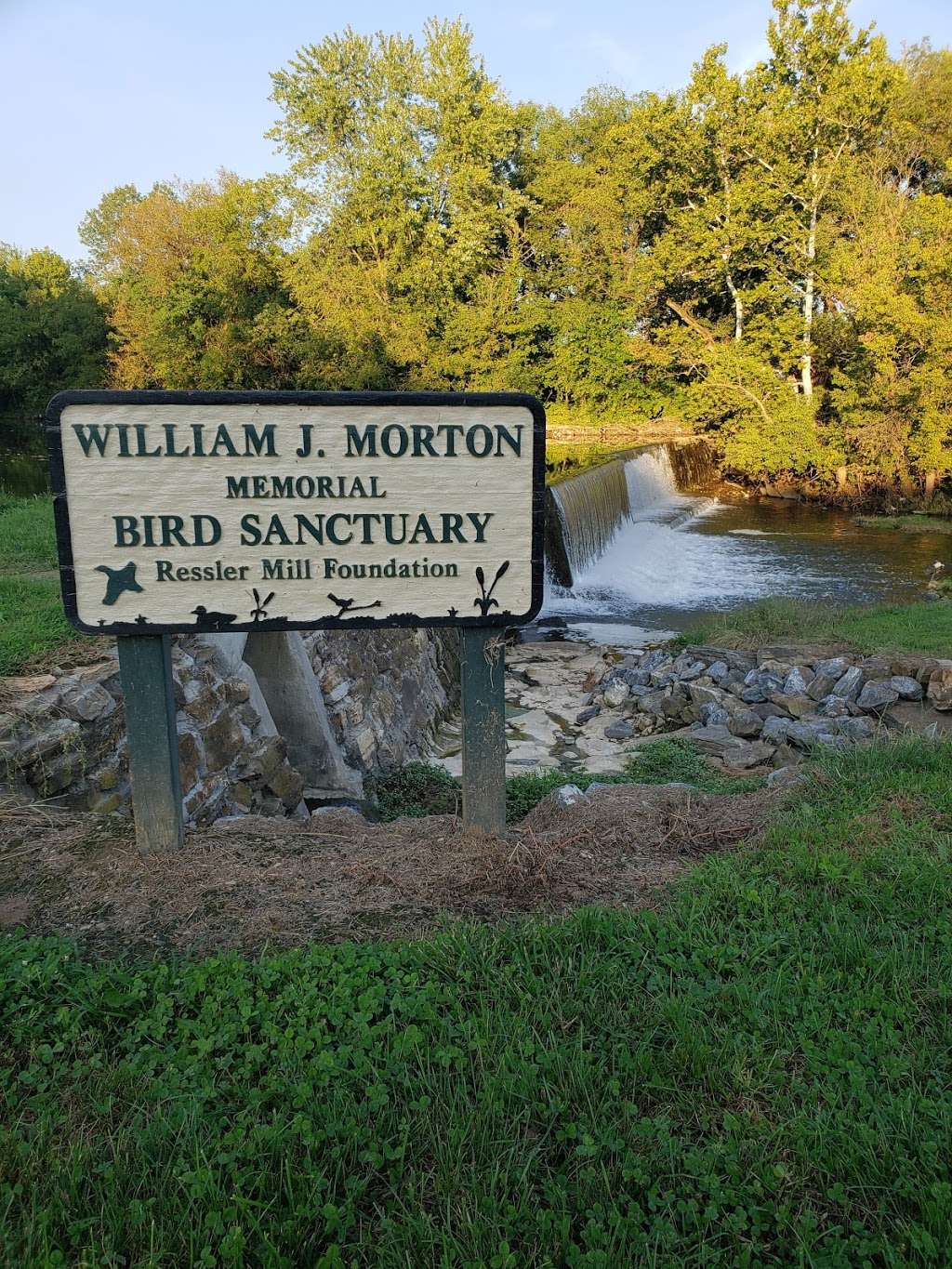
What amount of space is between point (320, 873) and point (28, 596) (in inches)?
136

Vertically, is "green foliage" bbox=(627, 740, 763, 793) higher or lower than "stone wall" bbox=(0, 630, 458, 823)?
lower

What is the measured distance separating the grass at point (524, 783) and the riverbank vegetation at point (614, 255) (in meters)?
16.3

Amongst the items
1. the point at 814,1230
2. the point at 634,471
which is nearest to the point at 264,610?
the point at 814,1230

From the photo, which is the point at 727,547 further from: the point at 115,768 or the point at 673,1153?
the point at 673,1153

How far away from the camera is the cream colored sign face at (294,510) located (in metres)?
3.26

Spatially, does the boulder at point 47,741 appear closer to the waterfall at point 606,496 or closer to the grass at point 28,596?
the grass at point 28,596

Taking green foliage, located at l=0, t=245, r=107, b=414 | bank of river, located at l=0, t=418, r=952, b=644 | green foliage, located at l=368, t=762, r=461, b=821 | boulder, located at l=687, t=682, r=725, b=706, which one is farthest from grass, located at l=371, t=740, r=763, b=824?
green foliage, located at l=0, t=245, r=107, b=414

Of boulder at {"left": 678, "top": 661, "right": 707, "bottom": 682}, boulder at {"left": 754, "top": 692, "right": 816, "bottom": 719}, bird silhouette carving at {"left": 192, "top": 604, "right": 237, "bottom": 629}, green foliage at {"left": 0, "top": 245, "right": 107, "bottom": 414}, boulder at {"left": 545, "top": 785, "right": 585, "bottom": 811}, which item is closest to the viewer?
bird silhouette carving at {"left": 192, "top": 604, "right": 237, "bottom": 629}

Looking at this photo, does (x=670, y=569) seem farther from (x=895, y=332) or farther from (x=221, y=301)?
(x=221, y=301)

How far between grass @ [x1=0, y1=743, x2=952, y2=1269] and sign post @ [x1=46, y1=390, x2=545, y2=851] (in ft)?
3.92

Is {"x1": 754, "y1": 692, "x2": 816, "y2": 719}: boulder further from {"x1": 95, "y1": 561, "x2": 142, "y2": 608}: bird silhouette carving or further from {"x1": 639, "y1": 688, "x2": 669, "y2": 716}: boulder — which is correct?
{"x1": 95, "y1": 561, "x2": 142, "y2": 608}: bird silhouette carving

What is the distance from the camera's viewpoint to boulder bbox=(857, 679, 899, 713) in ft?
25.9

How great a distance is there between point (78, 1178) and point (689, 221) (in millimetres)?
26921

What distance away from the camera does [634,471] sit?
21734 mm
